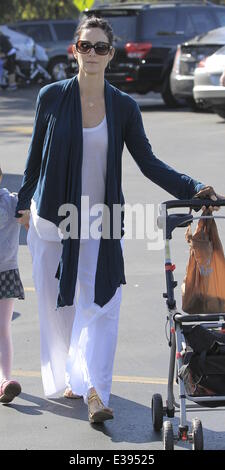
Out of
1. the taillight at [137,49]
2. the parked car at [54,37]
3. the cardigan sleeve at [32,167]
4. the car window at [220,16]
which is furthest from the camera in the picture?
the parked car at [54,37]

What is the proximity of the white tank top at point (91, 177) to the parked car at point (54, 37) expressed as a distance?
87.1 feet

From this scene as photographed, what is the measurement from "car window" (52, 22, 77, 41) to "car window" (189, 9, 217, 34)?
972cm

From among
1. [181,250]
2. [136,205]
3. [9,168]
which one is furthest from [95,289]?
[9,168]

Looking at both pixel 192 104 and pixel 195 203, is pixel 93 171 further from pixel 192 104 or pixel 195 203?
pixel 192 104

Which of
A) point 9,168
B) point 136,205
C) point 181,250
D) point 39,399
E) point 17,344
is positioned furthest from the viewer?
point 9,168

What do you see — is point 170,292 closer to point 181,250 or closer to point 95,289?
point 95,289

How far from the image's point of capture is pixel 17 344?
754 centimetres

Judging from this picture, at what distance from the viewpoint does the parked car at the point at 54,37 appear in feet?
108

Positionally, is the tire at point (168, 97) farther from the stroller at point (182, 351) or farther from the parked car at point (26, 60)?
the stroller at point (182, 351)

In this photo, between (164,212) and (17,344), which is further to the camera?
(17,344)

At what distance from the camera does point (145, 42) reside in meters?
23.0

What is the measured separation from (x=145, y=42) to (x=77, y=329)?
1725cm

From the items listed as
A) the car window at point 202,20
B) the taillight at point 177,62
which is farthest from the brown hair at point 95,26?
the car window at point 202,20

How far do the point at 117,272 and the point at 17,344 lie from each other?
1.58 metres
